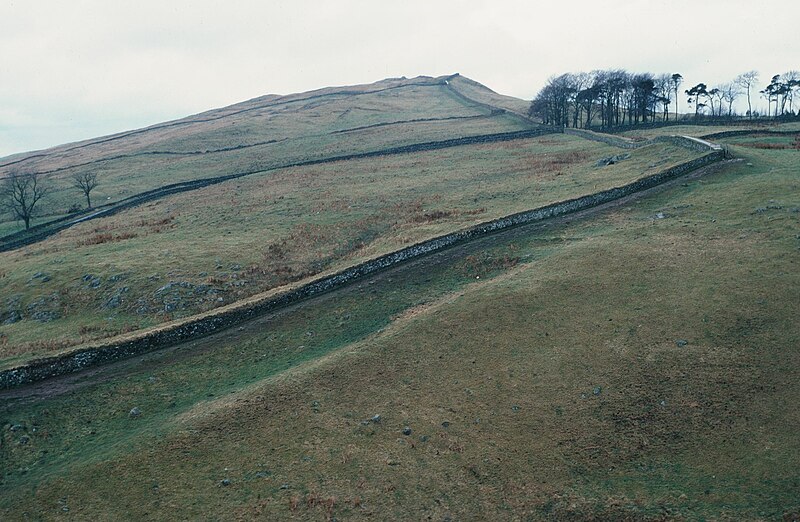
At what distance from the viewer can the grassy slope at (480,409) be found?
17.4m

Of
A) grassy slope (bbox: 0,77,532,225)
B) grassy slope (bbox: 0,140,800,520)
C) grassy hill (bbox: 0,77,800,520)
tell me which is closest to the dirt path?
grassy hill (bbox: 0,77,800,520)

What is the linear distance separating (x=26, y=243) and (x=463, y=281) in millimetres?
59555

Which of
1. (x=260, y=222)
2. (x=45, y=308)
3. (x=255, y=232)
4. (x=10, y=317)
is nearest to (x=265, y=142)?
(x=260, y=222)

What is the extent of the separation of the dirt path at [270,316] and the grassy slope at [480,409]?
1.76 feet

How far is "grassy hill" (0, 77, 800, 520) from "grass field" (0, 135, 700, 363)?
394mm

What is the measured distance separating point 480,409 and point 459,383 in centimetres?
190

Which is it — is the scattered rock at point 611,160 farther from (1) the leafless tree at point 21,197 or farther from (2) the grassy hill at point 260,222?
(1) the leafless tree at point 21,197

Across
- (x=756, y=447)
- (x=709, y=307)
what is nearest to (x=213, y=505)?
(x=756, y=447)

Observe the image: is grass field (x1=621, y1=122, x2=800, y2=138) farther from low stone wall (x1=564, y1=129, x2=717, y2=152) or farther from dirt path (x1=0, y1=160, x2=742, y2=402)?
dirt path (x1=0, y1=160, x2=742, y2=402)

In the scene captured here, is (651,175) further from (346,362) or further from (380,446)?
(380,446)

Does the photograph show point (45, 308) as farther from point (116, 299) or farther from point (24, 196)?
point (24, 196)

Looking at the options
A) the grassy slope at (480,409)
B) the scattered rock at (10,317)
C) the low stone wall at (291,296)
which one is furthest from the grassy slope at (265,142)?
the grassy slope at (480,409)

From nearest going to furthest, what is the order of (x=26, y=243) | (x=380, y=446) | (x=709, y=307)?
(x=380, y=446)
(x=709, y=307)
(x=26, y=243)

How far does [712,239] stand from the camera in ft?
106
